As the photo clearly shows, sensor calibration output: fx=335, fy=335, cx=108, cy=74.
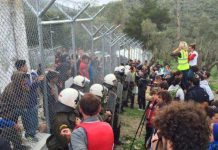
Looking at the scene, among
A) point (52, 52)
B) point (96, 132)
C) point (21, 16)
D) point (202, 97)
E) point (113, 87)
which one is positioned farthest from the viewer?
point (113, 87)

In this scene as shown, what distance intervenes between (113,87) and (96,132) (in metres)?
5.37

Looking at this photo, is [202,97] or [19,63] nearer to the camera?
[19,63]

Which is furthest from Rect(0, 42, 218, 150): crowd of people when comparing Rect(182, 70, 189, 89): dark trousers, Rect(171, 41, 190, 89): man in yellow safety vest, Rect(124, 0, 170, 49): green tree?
Rect(124, 0, 170, 49): green tree

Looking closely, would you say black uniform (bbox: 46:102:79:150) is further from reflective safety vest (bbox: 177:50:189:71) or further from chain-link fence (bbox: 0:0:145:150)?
reflective safety vest (bbox: 177:50:189:71)

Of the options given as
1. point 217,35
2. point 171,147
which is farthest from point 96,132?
point 217,35

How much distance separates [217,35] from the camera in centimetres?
4369

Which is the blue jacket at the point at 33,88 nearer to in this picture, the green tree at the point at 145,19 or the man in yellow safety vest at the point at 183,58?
the man in yellow safety vest at the point at 183,58

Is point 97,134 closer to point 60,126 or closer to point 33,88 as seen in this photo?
point 60,126

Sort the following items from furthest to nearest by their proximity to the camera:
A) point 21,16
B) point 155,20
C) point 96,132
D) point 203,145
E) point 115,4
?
point 115,4 → point 155,20 → point 21,16 → point 96,132 → point 203,145

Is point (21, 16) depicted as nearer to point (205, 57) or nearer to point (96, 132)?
point (96, 132)

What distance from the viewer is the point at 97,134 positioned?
10.7 ft

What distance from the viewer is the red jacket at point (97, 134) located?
3.24 meters

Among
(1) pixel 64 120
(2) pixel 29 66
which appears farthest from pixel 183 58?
(1) pixel 64 120

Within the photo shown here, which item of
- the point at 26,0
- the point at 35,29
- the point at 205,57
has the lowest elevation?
the point at 205,57
